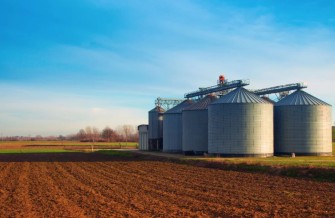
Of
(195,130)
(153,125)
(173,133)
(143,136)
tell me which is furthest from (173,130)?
(143,136)

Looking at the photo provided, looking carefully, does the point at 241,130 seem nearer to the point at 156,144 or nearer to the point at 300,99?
the point at 300,99

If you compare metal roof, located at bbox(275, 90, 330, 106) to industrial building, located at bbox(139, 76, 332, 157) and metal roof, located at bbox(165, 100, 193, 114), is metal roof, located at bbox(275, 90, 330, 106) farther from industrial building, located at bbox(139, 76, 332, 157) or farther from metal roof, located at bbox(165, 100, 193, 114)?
metal roof, located at bbox(165, 100, 193, 114)

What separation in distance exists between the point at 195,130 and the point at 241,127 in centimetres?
957

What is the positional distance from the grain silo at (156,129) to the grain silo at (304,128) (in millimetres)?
27140

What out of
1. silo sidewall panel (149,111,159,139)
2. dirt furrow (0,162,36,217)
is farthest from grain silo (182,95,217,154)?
dirt furrow (0,162,36,217)

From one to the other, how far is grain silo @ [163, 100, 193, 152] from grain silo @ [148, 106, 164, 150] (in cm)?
1043

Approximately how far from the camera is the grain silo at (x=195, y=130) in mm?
58469

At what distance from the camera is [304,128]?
183 feet

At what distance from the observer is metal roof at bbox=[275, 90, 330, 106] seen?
56.9m

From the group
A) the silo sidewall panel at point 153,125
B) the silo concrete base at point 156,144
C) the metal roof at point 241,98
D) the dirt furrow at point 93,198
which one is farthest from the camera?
the silo sidewall panel at point 153,125

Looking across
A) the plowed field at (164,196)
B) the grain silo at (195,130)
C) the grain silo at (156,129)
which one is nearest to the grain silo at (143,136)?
the grain silo at (156,129)

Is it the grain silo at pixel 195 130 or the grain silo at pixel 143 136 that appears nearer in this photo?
the grain silo at pixel 195 130

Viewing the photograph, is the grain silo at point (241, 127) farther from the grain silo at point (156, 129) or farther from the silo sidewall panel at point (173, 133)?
the grain silo at point (156, 129)

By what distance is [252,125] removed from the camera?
51.3 m
